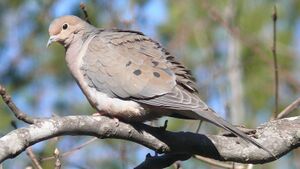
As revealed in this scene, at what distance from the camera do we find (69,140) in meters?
7.66

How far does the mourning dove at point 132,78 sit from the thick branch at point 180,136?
0.64ft

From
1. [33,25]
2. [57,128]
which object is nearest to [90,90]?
[57,128]

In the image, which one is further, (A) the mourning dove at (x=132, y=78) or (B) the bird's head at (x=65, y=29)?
(B) the bird's head at (x=65, y=29)

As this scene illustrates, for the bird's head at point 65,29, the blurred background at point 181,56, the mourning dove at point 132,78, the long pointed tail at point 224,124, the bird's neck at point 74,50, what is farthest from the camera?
the blurred background at point 181,56

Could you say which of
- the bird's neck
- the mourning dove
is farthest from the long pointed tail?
the bird's neck

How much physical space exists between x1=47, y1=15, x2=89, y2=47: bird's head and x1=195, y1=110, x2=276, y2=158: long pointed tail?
1145mm

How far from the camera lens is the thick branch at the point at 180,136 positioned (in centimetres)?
321

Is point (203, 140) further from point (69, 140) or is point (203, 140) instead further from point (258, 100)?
point (258, 100)

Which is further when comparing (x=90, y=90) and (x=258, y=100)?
(x=258, y=100)

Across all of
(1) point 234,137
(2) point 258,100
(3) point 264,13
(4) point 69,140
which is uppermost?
→ (3) point 264,13

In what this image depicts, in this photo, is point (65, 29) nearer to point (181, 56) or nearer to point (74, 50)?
point (74, 50)

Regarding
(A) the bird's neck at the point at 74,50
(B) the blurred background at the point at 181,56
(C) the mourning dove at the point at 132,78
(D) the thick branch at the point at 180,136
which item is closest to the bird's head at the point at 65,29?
(A) the bird's neck at the point at 74,50

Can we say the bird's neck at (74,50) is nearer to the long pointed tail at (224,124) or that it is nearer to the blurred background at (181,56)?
the long pointed tail at (224,124)

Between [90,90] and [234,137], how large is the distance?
2.66ft
